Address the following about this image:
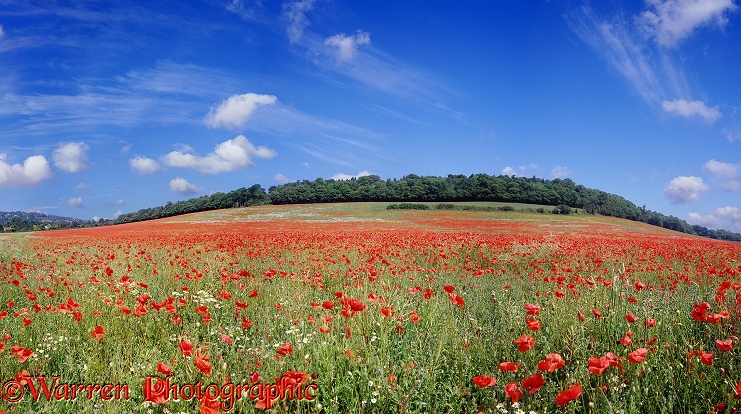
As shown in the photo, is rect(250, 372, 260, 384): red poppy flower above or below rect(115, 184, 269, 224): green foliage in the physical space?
below

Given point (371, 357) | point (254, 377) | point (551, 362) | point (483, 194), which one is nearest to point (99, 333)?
point (254, 377)

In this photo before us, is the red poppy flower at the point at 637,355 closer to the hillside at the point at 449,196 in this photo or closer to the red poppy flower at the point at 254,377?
the red poppy flower at the point at 254,377

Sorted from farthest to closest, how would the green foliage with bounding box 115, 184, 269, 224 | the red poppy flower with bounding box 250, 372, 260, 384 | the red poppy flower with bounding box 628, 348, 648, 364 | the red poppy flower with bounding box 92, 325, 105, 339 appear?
the green foliage with bounding box 115, 184, 269, 224, the red poppy flower with bounding box 92, 325, 105, 339, the red poppy flower with bounding box 250, 372, 260, 384, the red poppy flower with bounding box 628, 348, 648, 364

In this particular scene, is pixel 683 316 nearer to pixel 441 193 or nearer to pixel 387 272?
pixel 387 272

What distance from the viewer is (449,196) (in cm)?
8000

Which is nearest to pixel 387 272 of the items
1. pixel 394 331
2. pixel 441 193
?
pixel 394 331

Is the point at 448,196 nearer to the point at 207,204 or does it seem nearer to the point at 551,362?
the point at 207,204

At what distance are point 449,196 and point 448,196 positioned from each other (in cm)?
21

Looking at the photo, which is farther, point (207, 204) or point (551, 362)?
point (207, 204)

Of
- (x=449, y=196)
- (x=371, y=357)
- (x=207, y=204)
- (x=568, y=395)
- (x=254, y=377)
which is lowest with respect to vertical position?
(x=254, y=377)

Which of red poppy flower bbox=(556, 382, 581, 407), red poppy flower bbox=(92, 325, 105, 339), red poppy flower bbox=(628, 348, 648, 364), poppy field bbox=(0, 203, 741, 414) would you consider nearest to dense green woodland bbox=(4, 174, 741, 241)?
poppy field bbox=(0, 203, 741, 414)

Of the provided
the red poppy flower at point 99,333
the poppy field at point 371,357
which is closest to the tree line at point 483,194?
the poppy field at point 371,357

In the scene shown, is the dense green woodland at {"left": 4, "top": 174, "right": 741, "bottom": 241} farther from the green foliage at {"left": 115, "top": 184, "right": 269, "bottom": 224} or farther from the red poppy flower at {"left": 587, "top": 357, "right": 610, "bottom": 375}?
the red poppy flower at {"left": 587, "top": 357, "right": 610, "bottom": 375}

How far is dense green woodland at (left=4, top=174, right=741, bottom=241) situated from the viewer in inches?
3152
